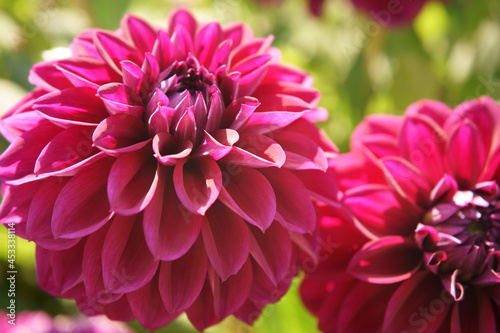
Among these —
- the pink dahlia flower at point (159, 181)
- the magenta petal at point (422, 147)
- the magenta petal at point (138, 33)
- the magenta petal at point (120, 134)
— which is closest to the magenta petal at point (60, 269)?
the pink dahlia flower at point (159, 181)

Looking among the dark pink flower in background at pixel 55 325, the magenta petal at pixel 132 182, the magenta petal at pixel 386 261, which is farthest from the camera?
the dark pink flower in background at pixel 55 325

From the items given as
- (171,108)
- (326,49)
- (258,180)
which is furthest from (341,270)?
(326,49)

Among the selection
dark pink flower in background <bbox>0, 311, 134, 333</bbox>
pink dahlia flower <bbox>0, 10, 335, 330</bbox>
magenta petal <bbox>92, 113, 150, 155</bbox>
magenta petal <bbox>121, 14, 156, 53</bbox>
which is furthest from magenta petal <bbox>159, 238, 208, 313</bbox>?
dark pink flower in background <bbox>0, 311, 134, 333</bbox>

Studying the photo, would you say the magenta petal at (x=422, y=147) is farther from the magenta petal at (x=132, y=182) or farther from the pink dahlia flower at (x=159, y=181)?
the magenta petal at (x=132, y=182)

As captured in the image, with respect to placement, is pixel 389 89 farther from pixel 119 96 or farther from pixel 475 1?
pixel 119 96

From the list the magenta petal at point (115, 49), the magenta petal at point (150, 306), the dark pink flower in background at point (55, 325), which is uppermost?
the magenta petal at point (115, 49)

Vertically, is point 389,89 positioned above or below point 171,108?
below
